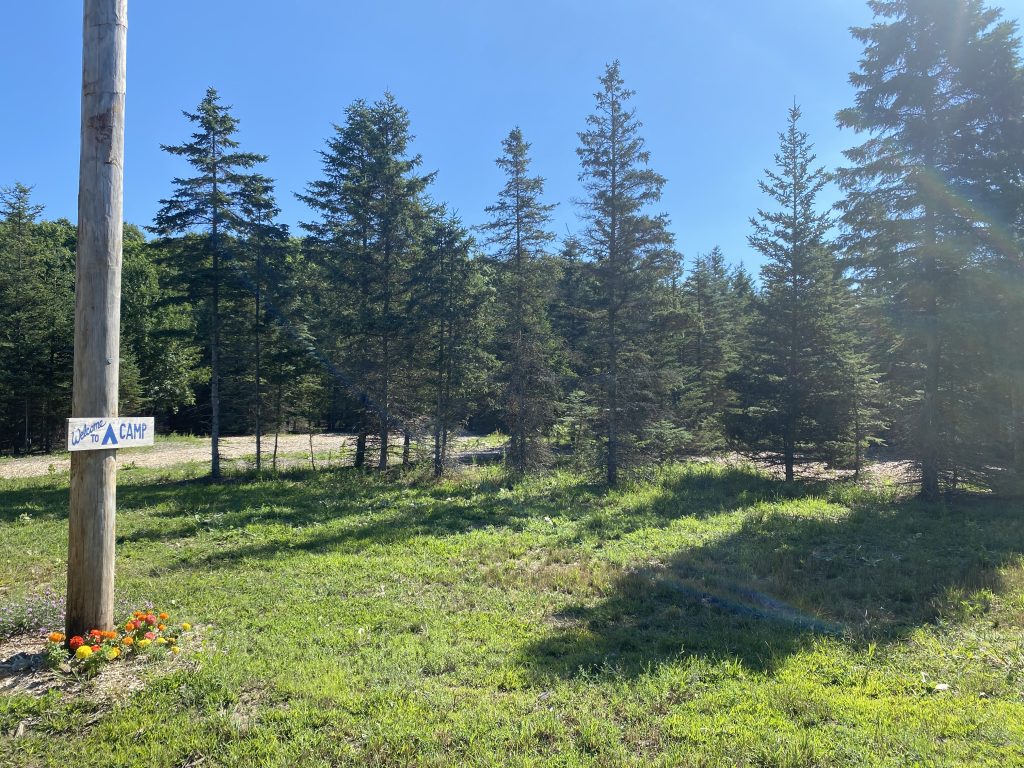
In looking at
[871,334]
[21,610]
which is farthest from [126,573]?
[871,334]

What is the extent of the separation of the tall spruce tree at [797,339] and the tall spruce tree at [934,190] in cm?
344

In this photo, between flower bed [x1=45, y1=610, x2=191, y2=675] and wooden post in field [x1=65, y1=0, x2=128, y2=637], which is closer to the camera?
flower bed [x1=45, y1=610, x2=191, y2=675]

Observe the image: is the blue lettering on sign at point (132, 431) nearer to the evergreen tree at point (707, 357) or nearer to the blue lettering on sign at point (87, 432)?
the blue lettering on sign at point (87, 432)

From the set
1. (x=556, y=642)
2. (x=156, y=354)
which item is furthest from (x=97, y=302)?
(x=156, y=354)

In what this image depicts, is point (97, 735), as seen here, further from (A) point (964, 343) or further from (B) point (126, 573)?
(A) point (964, 343)

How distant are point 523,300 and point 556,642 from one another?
47.9 feet

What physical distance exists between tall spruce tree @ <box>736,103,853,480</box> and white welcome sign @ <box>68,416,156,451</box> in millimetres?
17471

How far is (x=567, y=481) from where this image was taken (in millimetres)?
17875

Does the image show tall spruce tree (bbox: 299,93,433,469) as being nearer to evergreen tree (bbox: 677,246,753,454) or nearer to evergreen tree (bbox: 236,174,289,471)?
evergreen tree (bbox: 236,174,289,471)

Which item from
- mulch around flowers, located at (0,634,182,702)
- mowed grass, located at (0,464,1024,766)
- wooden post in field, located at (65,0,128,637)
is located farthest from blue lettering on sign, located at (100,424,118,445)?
mowed grass, located at (0,464,1024,766)

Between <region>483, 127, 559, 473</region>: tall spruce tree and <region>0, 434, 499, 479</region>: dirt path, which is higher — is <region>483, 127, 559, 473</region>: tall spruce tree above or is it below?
above

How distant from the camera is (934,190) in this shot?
13445 millimetres

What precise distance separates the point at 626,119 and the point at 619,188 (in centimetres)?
212

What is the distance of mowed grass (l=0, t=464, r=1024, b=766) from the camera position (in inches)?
139
